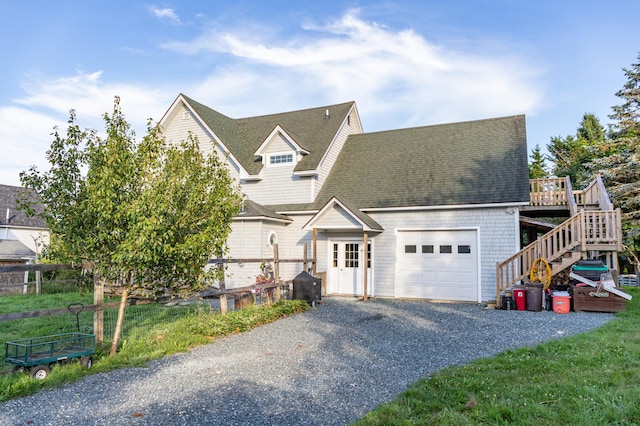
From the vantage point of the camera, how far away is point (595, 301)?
1099cm

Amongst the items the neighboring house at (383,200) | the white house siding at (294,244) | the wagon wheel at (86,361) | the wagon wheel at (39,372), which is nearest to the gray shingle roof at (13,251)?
the neighboring house at (383,200)

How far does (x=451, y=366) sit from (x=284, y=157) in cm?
1228

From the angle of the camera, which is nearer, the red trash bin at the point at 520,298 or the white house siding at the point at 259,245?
the red trash bin at the point at 520,298

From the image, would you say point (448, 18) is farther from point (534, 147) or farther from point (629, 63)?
point (534, 147)

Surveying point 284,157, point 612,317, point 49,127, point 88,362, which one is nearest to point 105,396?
point 88,362

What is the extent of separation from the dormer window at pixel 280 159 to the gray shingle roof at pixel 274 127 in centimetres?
49

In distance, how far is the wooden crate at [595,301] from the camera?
10.9 m

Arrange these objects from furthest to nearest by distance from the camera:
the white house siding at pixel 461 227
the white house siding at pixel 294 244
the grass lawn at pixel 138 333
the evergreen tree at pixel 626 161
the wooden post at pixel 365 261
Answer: the evergreen tree at pixel 626 161
the white house siding at pixel 294 244
the wooden post at pixel 365 261
the white house siding at pixel 461 227
the grass lawn at pixel 138 333

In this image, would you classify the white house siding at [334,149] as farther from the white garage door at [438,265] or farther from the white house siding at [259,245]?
the white garage door at [438,265]

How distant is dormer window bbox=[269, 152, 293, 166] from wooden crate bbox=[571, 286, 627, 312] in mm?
10703

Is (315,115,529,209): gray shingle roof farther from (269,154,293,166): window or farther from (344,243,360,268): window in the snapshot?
(269,154,293,166): window

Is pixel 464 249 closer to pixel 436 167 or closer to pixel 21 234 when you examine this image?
pixel 436 167

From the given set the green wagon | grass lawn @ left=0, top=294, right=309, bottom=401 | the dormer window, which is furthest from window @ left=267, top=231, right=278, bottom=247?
the green wagon

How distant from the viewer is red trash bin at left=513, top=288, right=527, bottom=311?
1166 cm
